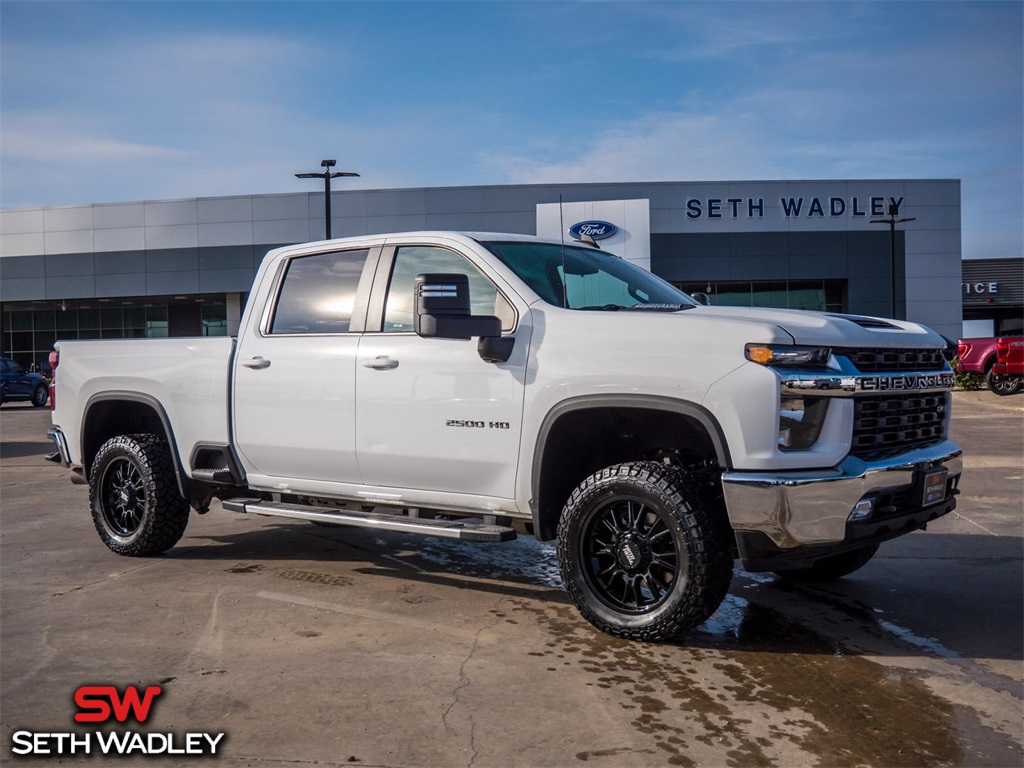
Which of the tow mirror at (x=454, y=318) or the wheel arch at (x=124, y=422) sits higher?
the tow mirror at (x=454, y=318)

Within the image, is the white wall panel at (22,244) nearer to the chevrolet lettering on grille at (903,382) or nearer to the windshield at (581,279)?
the windshield at (581,279)

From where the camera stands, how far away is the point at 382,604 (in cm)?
531

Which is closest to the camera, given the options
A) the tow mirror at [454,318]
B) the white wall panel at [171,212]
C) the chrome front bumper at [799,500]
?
the chrome front bumper at [799,500]

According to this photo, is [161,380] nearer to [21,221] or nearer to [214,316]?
[214,316]

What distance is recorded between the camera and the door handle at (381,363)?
5238mm

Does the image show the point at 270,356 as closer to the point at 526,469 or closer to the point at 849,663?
the point at 526,469

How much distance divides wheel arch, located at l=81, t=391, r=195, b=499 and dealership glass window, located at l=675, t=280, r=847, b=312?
3664 cm

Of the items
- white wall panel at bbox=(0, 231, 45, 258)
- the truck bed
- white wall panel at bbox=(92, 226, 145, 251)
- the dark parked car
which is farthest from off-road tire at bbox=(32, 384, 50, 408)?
the truck bed

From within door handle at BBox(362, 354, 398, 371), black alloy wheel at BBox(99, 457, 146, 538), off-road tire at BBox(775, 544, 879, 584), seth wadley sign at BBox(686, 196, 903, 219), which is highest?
seth wadley sign at BBox(686, 196, 903, 219)

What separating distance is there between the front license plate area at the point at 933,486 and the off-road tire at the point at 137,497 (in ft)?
15.5

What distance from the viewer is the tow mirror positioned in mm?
4617

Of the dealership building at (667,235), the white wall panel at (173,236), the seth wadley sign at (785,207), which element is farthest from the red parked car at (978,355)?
the white wall panel at (173,236)

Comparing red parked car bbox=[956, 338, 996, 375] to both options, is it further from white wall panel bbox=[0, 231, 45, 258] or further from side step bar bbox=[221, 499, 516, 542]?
white wall panel bbox=[0, 231, 45, 258]

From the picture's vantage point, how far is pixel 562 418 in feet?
15.4
